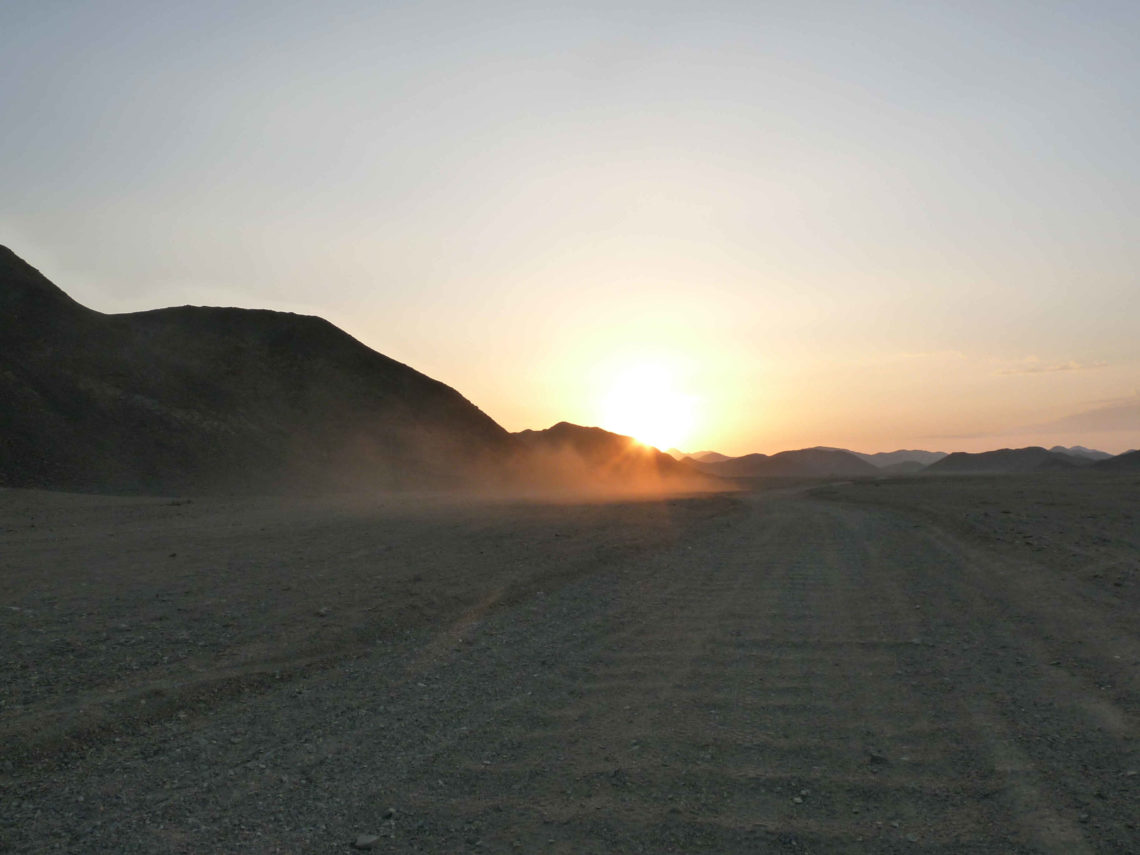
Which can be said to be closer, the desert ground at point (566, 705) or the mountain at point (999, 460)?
the desert ground at point (566, 705)

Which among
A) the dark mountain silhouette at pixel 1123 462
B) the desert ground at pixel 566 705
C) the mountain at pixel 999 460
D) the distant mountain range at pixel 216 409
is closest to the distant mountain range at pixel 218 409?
the distant mountain range at pixel 216 409

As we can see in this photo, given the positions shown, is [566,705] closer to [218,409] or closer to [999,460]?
[218,409]

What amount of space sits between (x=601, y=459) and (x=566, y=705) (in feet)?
372

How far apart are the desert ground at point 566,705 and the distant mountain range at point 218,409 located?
3033 cm

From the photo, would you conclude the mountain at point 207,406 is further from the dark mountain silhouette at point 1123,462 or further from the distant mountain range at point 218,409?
the dark mountain silhouette at point 1123,462

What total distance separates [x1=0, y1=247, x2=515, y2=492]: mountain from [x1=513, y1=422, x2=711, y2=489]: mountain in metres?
13.0

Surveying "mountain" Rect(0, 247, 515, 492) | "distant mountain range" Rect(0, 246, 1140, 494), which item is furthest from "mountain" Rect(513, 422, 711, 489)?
"mountain" Rect(0, 247, 515, 492)

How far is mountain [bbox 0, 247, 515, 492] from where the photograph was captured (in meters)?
42.5

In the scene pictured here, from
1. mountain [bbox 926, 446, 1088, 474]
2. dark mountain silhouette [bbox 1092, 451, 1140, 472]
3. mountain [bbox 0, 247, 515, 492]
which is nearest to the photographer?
mountain [bbox 0, 247, 515, 492]

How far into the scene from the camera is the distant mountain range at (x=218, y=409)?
42.6m

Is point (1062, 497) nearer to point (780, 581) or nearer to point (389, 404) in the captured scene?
point (780, 581)

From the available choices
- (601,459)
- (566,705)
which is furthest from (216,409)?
(601,459)

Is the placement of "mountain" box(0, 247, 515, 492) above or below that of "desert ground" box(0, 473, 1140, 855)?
above

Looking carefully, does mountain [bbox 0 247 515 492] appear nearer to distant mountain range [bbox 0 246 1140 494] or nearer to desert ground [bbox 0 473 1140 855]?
distant mountain range [bbox 0 246 1140 494]
